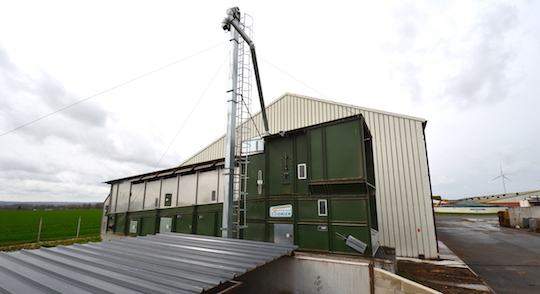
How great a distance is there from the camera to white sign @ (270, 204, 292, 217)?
9.84 meters

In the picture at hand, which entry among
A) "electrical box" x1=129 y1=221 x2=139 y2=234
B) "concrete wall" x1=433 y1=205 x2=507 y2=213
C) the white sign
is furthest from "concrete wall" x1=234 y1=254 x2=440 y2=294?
"concrete wall" x1=433 y1=205 x2=507 y2=213

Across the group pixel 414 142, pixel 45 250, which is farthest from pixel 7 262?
pixel 414 142

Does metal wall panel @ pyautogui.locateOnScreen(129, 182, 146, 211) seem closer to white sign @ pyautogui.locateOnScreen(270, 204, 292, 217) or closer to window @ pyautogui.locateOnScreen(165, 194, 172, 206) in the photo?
window @ pyautogui.locateOnScreen(165, 194, 172, 206)

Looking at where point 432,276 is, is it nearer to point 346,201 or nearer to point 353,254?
point 353,254

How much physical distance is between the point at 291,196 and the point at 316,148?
2.24m

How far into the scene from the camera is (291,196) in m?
9.91

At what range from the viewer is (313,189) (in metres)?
9.41

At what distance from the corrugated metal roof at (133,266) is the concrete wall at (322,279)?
0.83 m

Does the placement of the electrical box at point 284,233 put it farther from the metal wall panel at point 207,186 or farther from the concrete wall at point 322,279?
the metal wall panel at point 207,186

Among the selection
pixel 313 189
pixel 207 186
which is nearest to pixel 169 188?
pixel 207 186

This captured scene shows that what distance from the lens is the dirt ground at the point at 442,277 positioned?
8539 mm

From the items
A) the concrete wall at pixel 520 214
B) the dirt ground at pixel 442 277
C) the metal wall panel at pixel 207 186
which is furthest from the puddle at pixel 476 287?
the concrete wall at pixel 520 214

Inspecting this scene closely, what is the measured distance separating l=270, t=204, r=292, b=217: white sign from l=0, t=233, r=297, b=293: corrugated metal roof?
226cm

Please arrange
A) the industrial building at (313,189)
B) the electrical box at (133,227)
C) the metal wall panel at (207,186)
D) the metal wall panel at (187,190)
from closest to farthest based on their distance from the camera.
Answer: the industrial building at (313,189)
the metal wall panel at (207,186)
the metal wall panel at (187,190)
the electrical box at (133,227)
